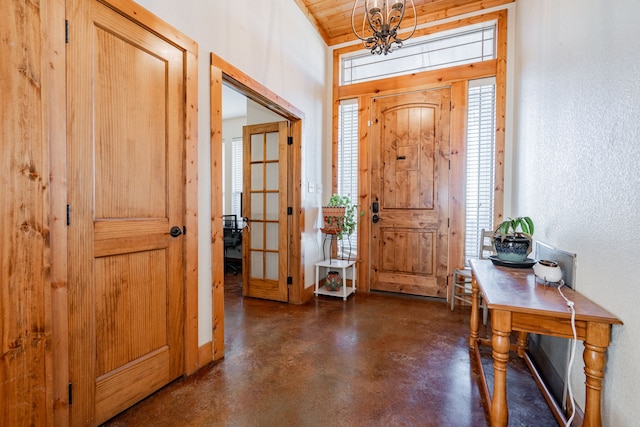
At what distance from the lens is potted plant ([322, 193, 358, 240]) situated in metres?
3.59

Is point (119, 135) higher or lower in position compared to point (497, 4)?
lower

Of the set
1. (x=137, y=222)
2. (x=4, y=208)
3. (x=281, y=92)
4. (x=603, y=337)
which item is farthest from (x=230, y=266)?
(x=603, y=337)

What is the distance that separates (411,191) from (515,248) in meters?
1.82

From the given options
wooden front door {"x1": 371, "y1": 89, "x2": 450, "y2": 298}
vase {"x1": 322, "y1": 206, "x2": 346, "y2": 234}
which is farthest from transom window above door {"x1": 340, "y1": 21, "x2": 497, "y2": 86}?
vase {"x1": 322, "y1": 206, "x2": 346, "y2": 234}

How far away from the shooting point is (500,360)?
132cm

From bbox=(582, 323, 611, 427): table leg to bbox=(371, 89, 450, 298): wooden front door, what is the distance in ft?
7.94

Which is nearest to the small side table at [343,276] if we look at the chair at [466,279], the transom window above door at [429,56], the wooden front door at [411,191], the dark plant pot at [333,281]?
the dark plant pot at [333,281]

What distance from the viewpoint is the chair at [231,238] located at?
17.2 feet

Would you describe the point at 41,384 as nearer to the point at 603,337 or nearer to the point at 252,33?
the point at 603,337

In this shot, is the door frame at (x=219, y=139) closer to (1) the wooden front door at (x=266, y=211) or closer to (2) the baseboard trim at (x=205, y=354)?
(2) the baseboard trim at (x=205, y=354)

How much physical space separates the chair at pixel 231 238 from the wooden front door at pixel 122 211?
3.29m

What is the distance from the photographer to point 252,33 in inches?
101

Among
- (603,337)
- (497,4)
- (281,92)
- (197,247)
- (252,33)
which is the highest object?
(497,4)

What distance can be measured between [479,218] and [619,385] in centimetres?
248
